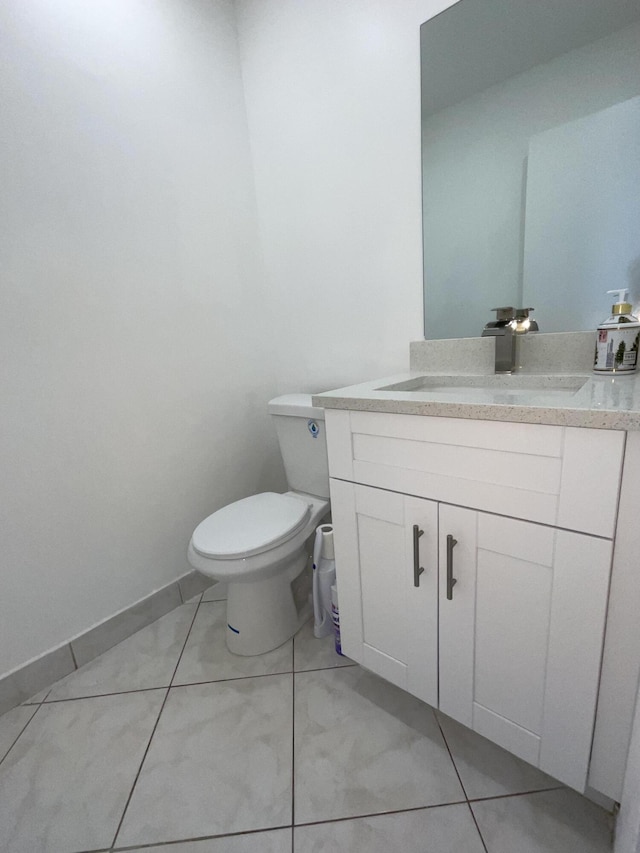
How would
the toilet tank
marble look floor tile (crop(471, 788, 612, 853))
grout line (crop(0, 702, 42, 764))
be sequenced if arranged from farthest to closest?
1. the toilet tank
2. grout line (crop(0, 702, 42, 764))
3. marble look floor tile (crop(471, 788, 612, 853))

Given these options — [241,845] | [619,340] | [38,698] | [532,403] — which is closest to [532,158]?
[619,340]

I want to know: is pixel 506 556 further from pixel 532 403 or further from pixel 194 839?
pixel 194 839

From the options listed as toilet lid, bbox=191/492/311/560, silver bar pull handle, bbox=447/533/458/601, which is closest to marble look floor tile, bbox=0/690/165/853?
toilet lid, bbox=191/492/311/560

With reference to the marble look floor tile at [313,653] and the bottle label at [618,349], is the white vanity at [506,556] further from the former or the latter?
the marble look floor tile at [313,653]

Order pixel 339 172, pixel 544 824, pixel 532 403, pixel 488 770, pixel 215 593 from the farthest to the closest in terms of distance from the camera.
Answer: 1. pixel 215 593
2. pixel 339 172
3. pixel 488 770
4. pixel 544 824
5. pixel 532 403

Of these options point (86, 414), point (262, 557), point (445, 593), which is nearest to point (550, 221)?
point (445, 593)

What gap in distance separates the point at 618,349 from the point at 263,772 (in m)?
1.33

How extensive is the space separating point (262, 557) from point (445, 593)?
543 millimetres

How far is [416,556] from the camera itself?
2.92 feet

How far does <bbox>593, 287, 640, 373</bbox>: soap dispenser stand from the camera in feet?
2.96

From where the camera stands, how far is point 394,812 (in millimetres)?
869

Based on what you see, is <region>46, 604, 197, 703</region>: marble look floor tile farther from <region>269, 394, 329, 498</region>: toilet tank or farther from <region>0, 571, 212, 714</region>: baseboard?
<region>269, 394, 329, 498</region>: toilet tank

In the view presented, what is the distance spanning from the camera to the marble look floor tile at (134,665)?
1248 mm

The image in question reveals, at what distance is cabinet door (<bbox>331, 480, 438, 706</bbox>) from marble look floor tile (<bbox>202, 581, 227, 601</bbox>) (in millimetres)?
742
